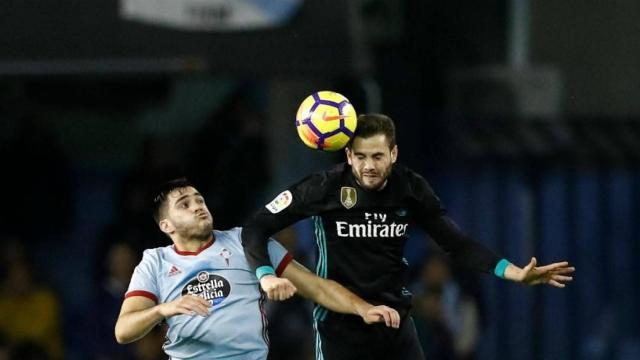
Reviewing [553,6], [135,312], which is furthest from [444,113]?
[135,312]

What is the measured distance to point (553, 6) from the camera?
14.9 m

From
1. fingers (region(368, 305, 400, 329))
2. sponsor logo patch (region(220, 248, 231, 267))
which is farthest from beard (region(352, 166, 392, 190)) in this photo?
sponsor logo patch (region(220, 248, 231, 267))

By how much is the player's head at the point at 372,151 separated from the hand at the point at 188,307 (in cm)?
109

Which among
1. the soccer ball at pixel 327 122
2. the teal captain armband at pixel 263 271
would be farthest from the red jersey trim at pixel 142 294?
the soccer ball at pixel 327 122

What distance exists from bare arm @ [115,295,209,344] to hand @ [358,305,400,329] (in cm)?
77

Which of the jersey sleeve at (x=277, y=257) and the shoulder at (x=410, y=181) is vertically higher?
the shoulder at (x=410, y=181)

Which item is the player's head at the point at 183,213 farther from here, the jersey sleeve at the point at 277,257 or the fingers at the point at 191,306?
the fingers at the point at 191,306

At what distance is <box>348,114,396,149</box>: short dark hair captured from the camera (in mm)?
8203

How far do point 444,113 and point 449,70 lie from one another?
1.23 ft

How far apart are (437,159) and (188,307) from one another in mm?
6943

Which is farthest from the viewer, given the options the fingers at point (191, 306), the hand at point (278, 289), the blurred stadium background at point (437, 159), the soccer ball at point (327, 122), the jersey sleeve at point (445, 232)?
the blurred stadium background at point (437, 159)

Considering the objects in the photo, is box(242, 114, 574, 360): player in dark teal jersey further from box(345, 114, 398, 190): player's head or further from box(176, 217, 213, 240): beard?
box(176, 217, 213, 240): beard

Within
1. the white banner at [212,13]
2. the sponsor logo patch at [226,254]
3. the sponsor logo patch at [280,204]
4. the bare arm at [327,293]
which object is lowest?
the bare arm at [327,293]

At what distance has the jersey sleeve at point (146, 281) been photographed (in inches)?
317
